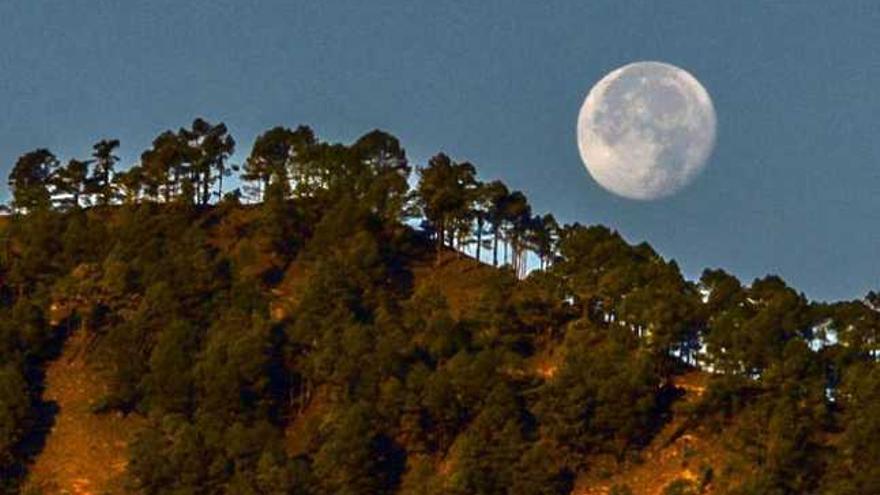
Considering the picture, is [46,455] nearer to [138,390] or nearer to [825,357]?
[138,390]

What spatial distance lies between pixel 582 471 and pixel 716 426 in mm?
13669

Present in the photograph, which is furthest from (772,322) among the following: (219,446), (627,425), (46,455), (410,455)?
(46,455)

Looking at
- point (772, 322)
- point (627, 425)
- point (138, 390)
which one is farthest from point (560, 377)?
point (138, 390)

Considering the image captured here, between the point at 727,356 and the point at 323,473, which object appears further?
the point at 727,356

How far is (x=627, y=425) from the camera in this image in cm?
18788

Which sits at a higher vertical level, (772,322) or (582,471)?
(772,322)

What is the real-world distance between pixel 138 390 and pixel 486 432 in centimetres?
3277

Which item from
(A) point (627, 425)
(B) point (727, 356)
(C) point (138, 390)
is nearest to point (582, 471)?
(A) point (627, 425)

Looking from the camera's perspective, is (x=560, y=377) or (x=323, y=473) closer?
(x=323, y=473)

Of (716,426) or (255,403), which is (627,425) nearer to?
(716,426)

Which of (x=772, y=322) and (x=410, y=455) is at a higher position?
(x=772, y=322)

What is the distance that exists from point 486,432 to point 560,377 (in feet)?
36.8

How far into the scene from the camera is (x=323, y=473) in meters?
179

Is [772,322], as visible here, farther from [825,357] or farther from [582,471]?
[582,471]
